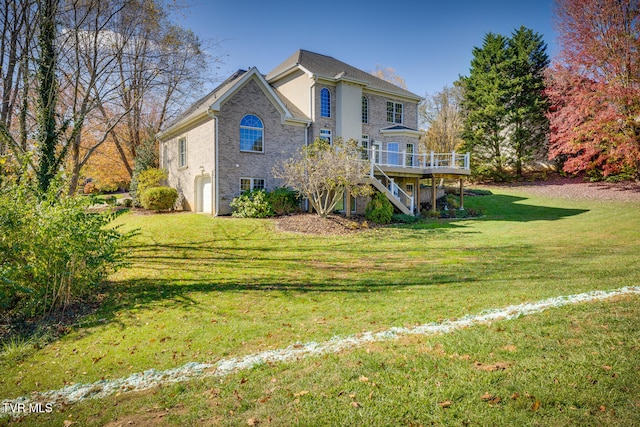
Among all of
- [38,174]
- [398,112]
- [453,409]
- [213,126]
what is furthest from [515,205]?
[38,174]

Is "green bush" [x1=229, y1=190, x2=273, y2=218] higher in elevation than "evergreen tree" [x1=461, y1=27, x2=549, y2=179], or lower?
lower

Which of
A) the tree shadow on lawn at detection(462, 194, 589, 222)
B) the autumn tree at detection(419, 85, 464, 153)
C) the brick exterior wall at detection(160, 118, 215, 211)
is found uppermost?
the autumn tree at detection(419, 85, 464, 153)

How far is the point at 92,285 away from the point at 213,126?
11.9 metres

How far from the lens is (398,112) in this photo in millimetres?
24797

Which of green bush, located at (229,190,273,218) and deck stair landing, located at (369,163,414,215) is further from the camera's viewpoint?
deck stair landing, located at (369,163,414,215)

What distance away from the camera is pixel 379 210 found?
16.9 metres

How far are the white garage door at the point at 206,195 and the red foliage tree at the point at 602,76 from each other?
75.6 feet

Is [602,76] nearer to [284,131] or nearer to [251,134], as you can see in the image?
[284,131]

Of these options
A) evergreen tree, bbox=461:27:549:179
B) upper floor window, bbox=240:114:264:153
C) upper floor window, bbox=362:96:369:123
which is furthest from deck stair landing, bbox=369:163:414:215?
evergreen tree, bbox=461:27:549:179

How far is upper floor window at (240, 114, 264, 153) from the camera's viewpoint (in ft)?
59.1

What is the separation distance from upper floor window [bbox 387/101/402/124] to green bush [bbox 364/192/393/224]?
9.19 m

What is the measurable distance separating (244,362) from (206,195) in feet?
51.2

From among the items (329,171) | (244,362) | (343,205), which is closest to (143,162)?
(343,205)

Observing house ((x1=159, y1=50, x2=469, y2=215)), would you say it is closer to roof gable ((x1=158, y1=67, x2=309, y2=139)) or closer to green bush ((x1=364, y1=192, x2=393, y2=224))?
roof gable ((x1=158, y1=67, x2=309, y2=139))
